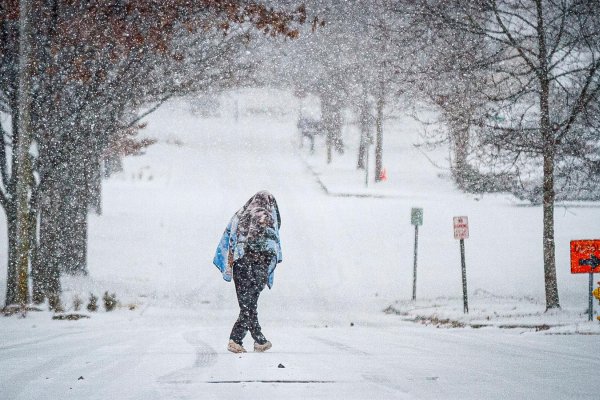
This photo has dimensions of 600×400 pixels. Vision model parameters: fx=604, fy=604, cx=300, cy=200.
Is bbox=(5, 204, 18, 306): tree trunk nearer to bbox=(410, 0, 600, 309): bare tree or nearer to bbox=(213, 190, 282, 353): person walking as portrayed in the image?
bbox=(213, 190, 282, 353): person walking

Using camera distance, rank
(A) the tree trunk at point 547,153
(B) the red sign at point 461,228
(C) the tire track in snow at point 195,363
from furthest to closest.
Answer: (B) the red sign at point 461,228 → (A) the tree trunk at point 547,153 → (C) the tire track in snow at point 195,363

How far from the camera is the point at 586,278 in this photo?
16.3m

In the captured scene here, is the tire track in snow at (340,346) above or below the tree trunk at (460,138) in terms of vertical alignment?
below

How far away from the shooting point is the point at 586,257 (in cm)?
991

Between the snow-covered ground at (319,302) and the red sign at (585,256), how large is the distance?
0.95 meters

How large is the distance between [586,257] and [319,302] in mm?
6437

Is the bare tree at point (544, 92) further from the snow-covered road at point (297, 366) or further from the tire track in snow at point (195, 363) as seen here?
the tire track in snow at point (195, 363)

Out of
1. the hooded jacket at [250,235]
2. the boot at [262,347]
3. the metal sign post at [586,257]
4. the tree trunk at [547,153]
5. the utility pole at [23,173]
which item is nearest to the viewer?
the hooded jacket at [250,235]

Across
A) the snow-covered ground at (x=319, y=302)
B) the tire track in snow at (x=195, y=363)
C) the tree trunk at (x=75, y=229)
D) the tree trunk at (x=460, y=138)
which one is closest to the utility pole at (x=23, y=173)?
the snow-covered ground at (x=319, y=302)

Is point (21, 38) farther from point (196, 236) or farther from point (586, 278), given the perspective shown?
point (586, 278)

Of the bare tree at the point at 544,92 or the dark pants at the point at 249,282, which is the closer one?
the dark pants at the point at 249,282

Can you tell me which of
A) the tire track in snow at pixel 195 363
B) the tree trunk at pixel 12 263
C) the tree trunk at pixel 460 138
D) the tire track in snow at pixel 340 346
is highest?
the tree trunk at pixel 460 138

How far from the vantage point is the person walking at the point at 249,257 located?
6344 millimetres

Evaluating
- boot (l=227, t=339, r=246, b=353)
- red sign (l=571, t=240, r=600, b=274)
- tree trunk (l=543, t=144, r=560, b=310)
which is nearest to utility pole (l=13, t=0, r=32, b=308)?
boot (l=227, t=339, r=246, b=353)
